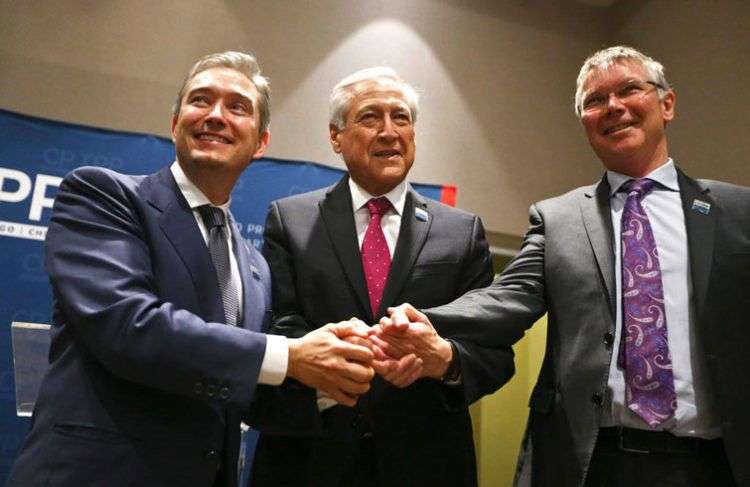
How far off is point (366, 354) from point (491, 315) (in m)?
0.47

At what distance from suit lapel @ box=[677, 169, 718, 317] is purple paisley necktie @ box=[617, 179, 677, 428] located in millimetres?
93

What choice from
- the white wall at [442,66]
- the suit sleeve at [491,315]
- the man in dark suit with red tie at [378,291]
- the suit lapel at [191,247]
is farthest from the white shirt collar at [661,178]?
the white wall at [442,66]

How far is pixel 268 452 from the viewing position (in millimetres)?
1828

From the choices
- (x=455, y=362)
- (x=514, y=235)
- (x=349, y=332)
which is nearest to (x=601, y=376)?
(x=455, y=362)

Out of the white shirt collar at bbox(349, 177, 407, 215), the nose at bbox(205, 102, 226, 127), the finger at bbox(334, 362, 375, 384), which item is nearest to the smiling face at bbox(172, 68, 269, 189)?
the nose at bbox(205, 102, 226, 127)

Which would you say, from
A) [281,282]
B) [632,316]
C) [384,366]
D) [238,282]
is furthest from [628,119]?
[238,282]

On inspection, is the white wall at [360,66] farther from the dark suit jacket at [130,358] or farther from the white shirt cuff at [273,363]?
the white shirt cuff at [273,363]

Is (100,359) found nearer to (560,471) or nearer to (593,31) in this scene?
(560,471)

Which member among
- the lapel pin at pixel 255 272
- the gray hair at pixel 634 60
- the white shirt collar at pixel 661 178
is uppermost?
the gray hair at pixel 634 60

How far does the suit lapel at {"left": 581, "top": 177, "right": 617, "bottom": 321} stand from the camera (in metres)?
1.84

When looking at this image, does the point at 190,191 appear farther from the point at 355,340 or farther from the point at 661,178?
the point at 661,178

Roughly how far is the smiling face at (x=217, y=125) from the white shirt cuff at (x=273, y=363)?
2.25 feet

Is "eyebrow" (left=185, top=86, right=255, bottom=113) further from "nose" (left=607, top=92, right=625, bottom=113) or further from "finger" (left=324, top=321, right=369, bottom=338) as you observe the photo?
"nose" (left=607, top=92, right=625, bottom=113)

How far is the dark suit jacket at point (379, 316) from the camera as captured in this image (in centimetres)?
177
